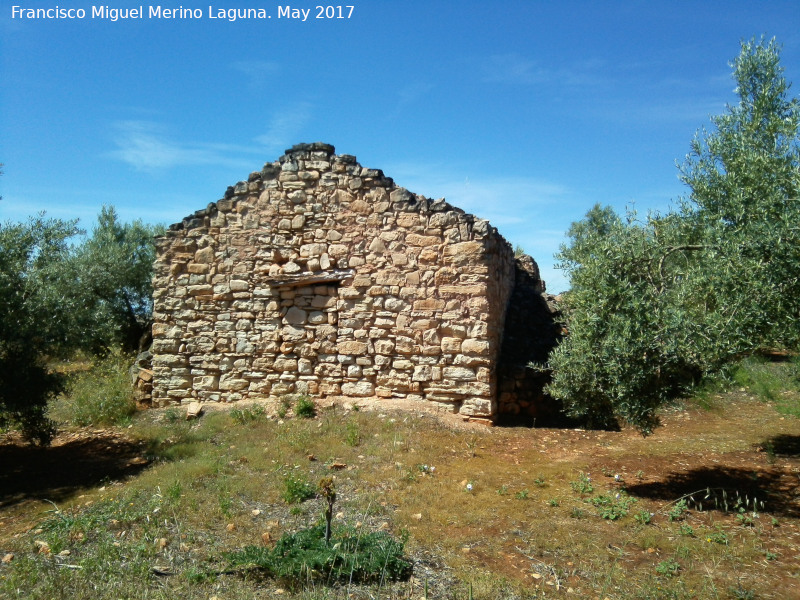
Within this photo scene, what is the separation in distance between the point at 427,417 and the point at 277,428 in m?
2.47

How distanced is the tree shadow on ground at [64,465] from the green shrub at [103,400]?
0.52 metres

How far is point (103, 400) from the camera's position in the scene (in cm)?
1161

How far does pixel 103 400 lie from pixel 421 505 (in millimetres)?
7505

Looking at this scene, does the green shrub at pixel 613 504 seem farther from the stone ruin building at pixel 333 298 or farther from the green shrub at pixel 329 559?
the stone ruin building at pixel 333 298

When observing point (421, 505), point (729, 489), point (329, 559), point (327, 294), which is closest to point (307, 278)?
point (327, 294)

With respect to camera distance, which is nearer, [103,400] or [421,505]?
[421,505]

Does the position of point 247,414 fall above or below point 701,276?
below

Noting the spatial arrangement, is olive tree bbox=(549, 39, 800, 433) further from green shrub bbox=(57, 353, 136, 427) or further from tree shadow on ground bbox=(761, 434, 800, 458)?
green shrub bbox=(57, 353, 136, 427)

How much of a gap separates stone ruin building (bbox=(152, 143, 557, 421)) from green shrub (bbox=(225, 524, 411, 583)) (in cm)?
502

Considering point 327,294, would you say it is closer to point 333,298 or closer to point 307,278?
point 333,298

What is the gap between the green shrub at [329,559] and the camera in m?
4.90

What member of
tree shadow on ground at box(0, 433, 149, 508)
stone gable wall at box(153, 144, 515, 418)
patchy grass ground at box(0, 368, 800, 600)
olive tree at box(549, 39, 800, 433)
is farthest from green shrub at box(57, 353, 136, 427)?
olive tree at box(549, 39, 800, 433)

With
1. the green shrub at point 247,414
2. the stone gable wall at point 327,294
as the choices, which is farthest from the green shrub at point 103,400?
the green shrub at point 247,414

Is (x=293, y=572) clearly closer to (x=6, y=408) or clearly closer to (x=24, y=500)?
(x=24, y=500)
